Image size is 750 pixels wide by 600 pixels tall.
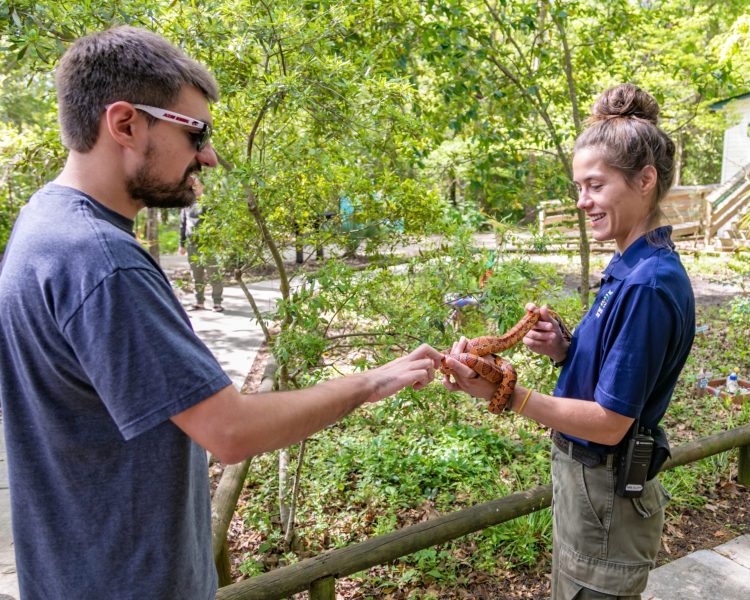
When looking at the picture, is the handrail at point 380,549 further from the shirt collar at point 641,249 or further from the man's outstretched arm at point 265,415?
the shirt collar at point 641,249

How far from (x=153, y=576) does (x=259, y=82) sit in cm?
264

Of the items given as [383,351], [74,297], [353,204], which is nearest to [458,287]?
[383,351]

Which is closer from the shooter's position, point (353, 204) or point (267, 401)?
point (267, 401)

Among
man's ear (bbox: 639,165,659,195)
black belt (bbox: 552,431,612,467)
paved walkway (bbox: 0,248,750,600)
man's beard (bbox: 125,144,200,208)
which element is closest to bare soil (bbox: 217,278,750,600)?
paved walkway (bbox: 0,248,750,600)

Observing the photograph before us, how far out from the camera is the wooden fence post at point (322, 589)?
2.72 meters

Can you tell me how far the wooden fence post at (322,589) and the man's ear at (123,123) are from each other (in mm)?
2065

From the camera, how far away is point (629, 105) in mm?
1956

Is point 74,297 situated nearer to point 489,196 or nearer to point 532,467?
point 532,467

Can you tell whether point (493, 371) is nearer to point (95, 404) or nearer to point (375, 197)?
point (95, 404)

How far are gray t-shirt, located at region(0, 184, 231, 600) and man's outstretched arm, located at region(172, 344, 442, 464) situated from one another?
1.7 inches

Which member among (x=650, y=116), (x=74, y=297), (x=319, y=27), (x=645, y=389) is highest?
(x=319, y=27)

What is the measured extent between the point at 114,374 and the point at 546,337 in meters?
1.58

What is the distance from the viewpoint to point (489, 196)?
5.95m

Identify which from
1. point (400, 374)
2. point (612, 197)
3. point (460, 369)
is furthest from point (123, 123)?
point (612, 197)
